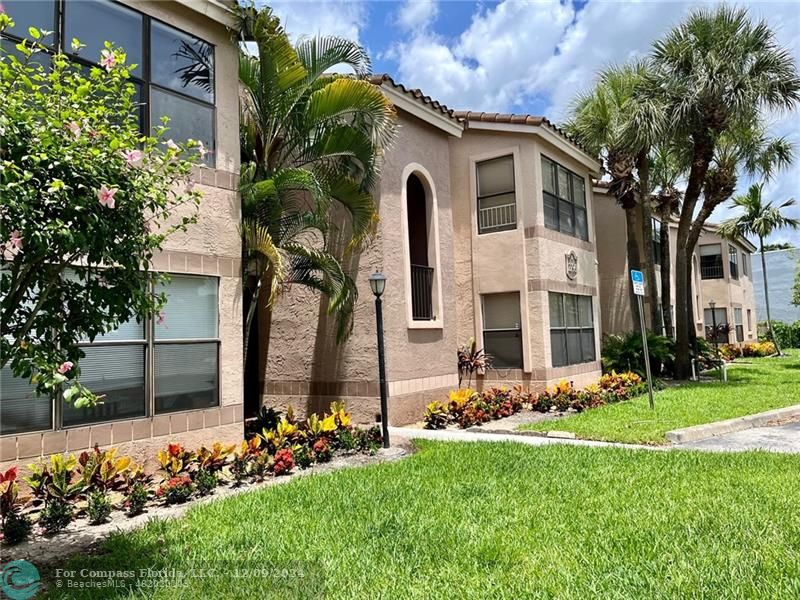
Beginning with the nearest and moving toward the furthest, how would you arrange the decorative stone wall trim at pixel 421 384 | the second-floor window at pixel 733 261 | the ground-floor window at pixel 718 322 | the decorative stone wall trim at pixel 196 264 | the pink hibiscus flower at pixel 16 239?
the pink hibiscus flower at pixel 16 239, the decorative stone wall trim at pixel 196 264, the decorative stone wall trim at pixel 421 384, the ground-floor window at pixel 718 322, the second-floor window at pixel 733 261

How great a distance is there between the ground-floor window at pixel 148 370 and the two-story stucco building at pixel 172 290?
0.01 meters

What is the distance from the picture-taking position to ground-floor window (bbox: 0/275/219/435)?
6477mm

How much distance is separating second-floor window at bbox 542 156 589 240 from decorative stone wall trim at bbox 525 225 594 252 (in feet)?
0.61

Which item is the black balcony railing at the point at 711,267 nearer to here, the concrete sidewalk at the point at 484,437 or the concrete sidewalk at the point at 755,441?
the concrete sidewalk at the point at 755,441

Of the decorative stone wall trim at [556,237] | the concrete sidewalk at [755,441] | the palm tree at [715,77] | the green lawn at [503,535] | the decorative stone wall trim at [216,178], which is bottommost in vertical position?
the concrete sidewalk at [755,441]

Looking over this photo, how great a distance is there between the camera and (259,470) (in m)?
7.48

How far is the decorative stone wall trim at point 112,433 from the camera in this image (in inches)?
251

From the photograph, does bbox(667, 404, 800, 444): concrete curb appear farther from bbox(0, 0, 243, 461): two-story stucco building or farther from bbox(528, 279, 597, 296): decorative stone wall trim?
bbox(0, 0, 243, 461): two-story stucco building

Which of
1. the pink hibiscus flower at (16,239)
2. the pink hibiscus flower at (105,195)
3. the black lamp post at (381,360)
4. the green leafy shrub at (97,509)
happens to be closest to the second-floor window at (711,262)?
the black lamp post at (381,360)

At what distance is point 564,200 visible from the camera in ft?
54.1

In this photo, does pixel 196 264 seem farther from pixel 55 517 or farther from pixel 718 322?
pixel 718 322

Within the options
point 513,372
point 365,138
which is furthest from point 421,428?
point 365,138

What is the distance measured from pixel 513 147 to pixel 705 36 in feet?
23.0

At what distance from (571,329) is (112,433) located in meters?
12.3
